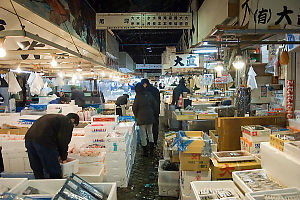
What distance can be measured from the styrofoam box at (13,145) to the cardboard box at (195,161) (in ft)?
11.4

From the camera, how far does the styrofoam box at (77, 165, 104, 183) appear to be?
3.81 meters

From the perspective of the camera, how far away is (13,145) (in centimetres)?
437

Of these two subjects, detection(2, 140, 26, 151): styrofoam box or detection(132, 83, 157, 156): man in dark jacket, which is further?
detection(132, 83, 157, 156): man in dark jacket

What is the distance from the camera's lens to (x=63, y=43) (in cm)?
671

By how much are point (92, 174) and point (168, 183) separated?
1561 millimetres

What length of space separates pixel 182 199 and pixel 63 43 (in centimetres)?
595

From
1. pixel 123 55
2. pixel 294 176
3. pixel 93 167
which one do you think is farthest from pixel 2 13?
pixel 123 55

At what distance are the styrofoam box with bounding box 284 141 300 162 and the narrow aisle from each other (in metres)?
2.42

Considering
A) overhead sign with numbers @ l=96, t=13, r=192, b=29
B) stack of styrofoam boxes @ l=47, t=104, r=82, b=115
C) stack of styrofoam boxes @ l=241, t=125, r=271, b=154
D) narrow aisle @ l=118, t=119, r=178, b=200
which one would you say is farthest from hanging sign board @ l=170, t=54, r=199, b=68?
stack of styrofoam boxes @ l=241, t=125, r=271, b=154

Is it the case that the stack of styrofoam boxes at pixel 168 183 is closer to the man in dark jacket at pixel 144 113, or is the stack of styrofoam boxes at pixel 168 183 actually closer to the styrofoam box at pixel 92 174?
the styrofoam box at pixel 92 174

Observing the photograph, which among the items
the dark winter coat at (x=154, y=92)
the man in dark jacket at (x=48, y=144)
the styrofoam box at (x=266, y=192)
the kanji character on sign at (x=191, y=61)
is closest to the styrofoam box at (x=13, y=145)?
the man in dark jacket at (x=48, y=144)

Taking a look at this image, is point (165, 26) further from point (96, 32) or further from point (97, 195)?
point (97, 195)

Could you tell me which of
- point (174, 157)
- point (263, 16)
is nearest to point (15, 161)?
point (174, 157)

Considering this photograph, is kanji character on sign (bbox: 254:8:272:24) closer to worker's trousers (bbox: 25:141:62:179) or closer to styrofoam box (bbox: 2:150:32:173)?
worker's trousers (bbox: 25:141:62:179)
